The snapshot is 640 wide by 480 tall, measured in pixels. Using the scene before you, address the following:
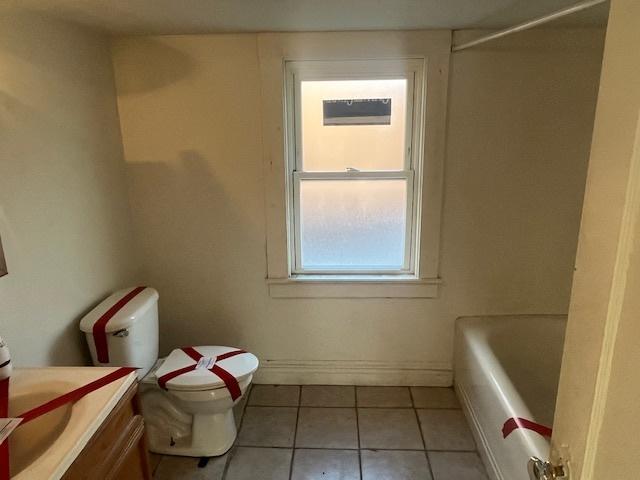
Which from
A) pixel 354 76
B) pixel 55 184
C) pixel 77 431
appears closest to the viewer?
pixel 77 431

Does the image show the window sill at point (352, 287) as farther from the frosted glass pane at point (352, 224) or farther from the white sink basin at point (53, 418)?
the white sink basin at point (53, 418)

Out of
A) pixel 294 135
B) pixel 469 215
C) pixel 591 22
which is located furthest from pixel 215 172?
pixel 591 22

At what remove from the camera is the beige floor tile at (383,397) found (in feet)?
7.68

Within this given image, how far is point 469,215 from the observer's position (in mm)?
2205

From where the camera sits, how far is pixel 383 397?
7.86 feet

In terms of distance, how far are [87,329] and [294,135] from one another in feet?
4.23

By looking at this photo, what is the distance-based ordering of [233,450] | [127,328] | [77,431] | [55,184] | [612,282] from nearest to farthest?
[612,282]
[77,431]
[55,184]
[127,328]
[233,450]

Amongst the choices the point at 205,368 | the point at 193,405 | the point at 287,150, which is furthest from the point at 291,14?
the point at 193,405

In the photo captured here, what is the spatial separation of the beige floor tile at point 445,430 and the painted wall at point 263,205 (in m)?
0.25

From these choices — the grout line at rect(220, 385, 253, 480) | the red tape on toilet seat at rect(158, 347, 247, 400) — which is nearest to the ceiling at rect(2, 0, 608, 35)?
the red tape on toilet seat at rect(158, 347, 247, 400)

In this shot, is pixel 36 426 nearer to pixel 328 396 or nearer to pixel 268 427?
pixel 268 427

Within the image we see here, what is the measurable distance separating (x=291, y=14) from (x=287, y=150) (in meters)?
0.67

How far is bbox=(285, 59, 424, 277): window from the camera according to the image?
2.15m

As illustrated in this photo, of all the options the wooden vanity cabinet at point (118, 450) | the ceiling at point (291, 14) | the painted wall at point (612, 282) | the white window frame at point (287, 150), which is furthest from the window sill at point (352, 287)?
the painted wall at point (612, 282)
